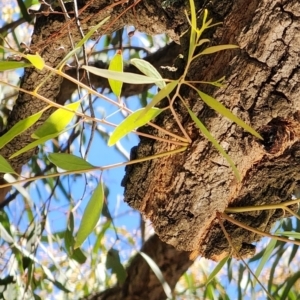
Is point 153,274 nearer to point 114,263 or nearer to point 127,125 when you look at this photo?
point 114,263

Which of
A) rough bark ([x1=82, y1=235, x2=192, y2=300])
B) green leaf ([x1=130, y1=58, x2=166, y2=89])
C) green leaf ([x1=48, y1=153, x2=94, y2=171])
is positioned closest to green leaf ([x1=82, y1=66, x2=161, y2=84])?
green leaf ([x1=130, y1=58, x2=166, y2=89])

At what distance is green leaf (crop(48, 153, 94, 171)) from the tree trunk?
6 cm

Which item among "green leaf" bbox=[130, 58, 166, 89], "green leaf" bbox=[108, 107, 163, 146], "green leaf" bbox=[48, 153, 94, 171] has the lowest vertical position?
→ "green leaf" bbox=[48, 153, 94, 171]

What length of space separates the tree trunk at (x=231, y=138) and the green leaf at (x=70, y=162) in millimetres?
64

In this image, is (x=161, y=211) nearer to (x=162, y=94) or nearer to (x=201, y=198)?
(x=201, y=198)

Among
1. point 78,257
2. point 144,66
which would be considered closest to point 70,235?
point 78,257

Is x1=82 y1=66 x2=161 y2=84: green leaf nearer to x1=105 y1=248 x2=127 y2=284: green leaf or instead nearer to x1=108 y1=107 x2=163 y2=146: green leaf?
x1=108 y1=107 x2=163 y2=146: green leaf

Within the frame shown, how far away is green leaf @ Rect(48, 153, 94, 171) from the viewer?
54cm

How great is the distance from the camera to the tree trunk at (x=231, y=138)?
49 cm

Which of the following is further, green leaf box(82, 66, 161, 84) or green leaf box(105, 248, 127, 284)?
green leaf box(105, 248, 127, 284)

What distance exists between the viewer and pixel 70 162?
547 millimetres

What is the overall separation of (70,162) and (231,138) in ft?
0.50

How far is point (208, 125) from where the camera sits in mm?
529

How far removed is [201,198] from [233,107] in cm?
11
